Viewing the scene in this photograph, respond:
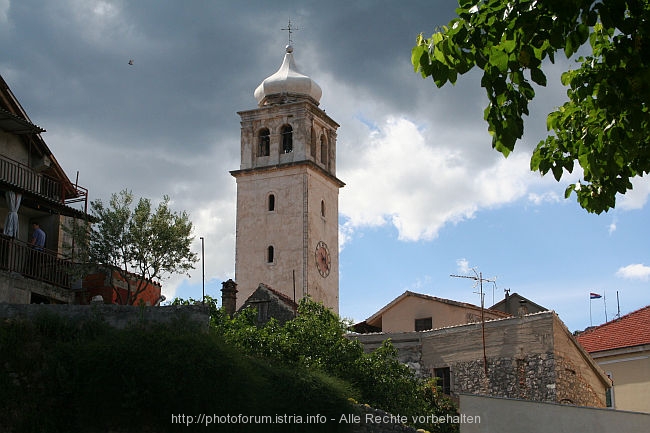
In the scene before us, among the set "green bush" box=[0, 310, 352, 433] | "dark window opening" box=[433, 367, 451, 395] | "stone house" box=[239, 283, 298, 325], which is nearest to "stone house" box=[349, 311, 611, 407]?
"dark window opening" box=[433, 367, 451, 395]

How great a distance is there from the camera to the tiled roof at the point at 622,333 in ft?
99.7

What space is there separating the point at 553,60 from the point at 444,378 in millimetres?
23534

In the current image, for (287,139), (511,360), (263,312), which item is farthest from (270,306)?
(287,139)

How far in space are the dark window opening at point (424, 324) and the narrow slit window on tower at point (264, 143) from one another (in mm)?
22346

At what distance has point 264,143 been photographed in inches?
2213

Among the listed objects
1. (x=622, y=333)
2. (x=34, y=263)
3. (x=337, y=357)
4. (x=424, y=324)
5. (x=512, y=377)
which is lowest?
(x=512, y=377)

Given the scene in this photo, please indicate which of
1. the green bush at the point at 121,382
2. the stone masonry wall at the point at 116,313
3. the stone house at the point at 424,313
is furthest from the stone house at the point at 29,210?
the stone house at the point at 424,313

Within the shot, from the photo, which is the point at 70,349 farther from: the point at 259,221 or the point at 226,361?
the point at 259,221

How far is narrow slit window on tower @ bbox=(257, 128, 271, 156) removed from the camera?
183 ft

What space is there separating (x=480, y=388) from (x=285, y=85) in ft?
98.5

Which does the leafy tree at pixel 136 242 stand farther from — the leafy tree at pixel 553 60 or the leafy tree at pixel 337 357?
the leafy tree at pixel 553 60

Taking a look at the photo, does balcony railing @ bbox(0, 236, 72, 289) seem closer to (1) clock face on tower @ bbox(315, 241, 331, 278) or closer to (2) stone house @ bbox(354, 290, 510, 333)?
(2) stone house @ bbox(354, 290, 510, 333)

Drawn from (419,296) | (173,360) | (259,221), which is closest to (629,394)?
(419,296)

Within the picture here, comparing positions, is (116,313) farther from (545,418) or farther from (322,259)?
(322,259)
